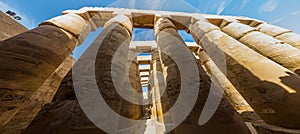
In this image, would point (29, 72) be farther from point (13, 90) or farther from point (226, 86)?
point (226, 86)

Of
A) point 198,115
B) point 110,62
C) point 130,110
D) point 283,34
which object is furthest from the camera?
point 283,34

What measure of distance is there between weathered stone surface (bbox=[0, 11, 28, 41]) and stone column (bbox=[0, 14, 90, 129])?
2.91 meters

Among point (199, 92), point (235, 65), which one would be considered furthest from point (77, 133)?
point (235, 65)

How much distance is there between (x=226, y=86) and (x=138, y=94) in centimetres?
370

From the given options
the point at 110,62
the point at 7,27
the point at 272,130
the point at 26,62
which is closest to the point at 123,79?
the point at 110,62

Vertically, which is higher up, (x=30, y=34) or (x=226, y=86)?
(x=30, y=34)

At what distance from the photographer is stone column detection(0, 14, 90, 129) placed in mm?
1602

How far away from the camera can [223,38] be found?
3.73 meters

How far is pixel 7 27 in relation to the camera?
4.51 metres

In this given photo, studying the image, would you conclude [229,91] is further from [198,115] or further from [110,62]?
[110,62]

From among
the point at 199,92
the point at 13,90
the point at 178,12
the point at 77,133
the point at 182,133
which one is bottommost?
the point at 182,133

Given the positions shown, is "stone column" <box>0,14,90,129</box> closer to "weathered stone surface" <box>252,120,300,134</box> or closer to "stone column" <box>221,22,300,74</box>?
"weathered stone surface" <box>252,120,300,134</box>

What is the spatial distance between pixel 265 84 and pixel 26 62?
367 centimetres

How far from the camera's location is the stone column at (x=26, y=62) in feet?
5.25
